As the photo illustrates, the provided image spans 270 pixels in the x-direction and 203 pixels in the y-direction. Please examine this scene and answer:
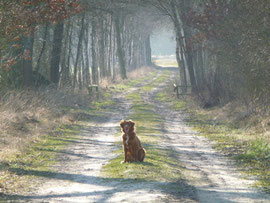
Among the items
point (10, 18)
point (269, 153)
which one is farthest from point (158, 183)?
point (10, 18)

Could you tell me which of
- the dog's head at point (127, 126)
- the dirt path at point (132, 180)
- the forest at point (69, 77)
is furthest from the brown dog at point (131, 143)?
the forest at point (69, 77)

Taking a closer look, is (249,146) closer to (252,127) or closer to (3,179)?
(252,127)

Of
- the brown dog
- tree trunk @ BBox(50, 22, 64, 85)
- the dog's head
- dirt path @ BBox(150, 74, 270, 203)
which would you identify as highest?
tree trunk @ BBox(50, 22, 64, 85)

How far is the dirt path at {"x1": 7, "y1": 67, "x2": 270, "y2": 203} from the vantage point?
8.46m

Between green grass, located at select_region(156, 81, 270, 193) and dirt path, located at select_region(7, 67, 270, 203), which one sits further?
green grass, located at select_region(156, 81, 270, 193)

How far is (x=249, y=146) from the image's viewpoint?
45.8 feet

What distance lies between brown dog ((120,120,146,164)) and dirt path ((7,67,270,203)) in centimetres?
88

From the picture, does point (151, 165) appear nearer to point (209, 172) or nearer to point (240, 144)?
point (209, 172)

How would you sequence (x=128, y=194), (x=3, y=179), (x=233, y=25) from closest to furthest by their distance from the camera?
1. (x=128, y=194)
2. (x=3, y=179)
3. (x=233, y=25)

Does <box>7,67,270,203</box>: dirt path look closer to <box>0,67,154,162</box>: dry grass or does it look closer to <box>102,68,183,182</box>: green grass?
<box>102,68,183,182</box>: green grass

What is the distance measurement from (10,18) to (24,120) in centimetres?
522

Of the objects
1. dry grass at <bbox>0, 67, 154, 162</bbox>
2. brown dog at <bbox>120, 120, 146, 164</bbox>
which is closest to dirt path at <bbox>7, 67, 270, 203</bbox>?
brown dog at <bbox>120, 120, 146, 164</bbox>

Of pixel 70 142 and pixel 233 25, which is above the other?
pixel 233 25

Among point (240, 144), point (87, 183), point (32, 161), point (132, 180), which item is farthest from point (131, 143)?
point (240, 144)
